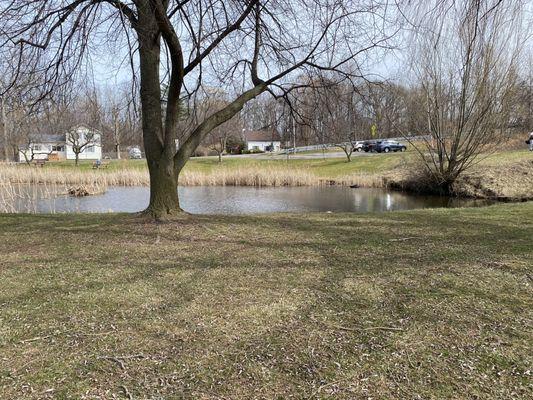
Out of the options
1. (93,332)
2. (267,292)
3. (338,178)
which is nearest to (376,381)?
(267,292)

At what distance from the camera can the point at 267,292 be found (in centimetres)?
394

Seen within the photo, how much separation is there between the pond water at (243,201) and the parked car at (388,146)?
1948 centimetres

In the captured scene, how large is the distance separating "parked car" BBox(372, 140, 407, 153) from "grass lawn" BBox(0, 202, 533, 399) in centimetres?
3803

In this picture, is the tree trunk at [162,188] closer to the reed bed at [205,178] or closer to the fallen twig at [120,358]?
the fallen twig at [120,358]

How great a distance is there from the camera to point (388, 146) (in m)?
42.9

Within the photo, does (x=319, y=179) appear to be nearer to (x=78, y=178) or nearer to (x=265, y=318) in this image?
(x=78, y=178)

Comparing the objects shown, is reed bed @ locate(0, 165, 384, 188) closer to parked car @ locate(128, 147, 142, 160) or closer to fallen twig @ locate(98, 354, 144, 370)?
fallen twig @ locate(98, 354, 144, 370)

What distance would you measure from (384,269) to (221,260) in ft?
5.75

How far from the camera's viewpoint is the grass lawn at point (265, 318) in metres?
2.54

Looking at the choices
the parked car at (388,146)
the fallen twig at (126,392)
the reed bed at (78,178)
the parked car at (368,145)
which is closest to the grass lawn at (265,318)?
the fallen twig at (126,392)

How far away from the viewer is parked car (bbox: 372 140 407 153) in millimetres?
42594

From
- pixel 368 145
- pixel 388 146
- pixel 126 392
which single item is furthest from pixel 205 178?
pixel 126 392

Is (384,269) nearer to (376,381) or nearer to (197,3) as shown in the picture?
(376,381)

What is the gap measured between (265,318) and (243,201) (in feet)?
50.3
